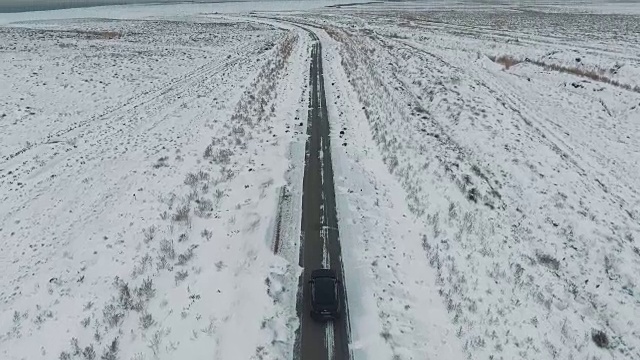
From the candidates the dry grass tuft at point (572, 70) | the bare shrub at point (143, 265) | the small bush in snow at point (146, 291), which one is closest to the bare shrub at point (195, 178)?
the bare shrub at point (143, 265)

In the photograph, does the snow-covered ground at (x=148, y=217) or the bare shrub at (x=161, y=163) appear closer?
the snow-covered ground at (x=148, y=217)

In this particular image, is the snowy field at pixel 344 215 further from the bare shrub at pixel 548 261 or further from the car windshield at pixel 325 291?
the car windshield at pixel 325 291

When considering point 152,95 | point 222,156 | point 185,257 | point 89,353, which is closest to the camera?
point 89,353

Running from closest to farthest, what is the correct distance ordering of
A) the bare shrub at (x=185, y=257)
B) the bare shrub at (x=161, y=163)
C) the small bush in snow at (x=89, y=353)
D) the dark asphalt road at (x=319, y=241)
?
the small bush in snow at (x=89, y=353) → the dark asphalt road at (x=319, y=241) → the bare shrub at (x=185, y=257) → the bare shrub at (x=161, y=163)

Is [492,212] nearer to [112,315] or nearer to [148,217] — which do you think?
[148,217]

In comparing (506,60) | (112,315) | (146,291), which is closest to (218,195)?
(146,291)

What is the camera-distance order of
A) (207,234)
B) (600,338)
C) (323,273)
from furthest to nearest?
(207,234) < (323,273) < (600,338)

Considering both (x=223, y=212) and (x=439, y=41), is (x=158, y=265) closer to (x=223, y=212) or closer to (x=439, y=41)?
(x=223, y=212)

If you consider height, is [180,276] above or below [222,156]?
below
